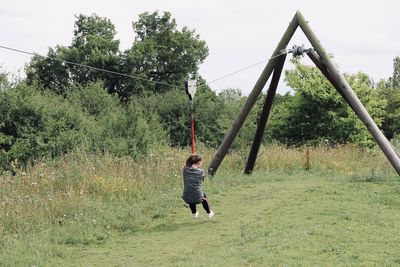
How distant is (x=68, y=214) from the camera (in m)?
9.25

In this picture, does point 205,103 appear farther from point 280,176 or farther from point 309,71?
point 280,176

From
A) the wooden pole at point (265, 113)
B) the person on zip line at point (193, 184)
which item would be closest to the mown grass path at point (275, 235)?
the person on zip line at point (193, 184)

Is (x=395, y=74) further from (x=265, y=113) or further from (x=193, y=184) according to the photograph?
(x=193, y=184)

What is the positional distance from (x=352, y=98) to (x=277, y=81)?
2153mm

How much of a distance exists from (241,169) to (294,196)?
4.58 m

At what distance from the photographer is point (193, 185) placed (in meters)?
9.34

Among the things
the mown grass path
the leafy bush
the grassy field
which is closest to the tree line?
the leafy bush

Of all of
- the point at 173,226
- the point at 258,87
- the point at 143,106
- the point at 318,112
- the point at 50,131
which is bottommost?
the point at 173,226

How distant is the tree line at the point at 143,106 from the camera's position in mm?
18031

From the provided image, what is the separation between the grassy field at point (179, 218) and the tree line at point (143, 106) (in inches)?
114

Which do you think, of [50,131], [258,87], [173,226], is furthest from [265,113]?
[50,131]

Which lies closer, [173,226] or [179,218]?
[173,226]

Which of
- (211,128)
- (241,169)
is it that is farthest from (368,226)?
(211,128)

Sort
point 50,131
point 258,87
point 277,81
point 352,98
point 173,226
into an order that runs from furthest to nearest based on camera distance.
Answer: point 50,131
point 277,81
point 258,87
point 352,98
point 173,226
